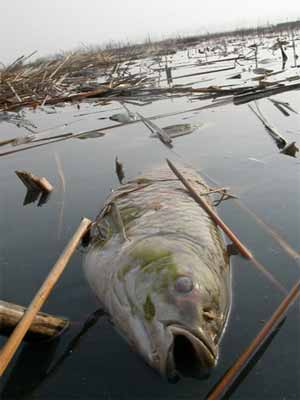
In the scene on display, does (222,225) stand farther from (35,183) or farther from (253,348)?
(35,183)

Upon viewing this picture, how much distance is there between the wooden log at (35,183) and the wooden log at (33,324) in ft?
7.92

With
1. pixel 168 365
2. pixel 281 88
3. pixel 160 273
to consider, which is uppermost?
pixel 160 273

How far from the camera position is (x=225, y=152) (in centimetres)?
514

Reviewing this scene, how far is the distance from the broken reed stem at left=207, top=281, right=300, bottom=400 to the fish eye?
405 millimetres

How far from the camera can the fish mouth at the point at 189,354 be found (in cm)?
162

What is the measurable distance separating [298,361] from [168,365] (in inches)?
24.8

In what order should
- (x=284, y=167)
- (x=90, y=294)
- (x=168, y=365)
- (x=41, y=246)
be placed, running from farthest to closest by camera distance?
(x=284, y=167)
(x=41, y=246)
(x=90, y=294)
(x=168, y=365)

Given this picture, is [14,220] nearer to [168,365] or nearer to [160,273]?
[160,273]

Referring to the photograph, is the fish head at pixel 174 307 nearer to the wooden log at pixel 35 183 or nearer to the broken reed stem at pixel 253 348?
the broken reed stem at pixel 253 348

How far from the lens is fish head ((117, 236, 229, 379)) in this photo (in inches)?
65.0

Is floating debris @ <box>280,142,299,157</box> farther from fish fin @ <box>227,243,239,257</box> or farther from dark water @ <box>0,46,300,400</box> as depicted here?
fish fin @ <box>227,243,239,257</box>

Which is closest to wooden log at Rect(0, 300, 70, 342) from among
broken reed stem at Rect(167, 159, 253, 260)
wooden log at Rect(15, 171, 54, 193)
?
broken reed stem at Rect(167, 159, 253, 260)

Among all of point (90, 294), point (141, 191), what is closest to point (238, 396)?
point (90, 294)

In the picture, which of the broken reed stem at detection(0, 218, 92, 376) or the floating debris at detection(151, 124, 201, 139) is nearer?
the broken reed stem at detection(0, 218, 92, 376)
